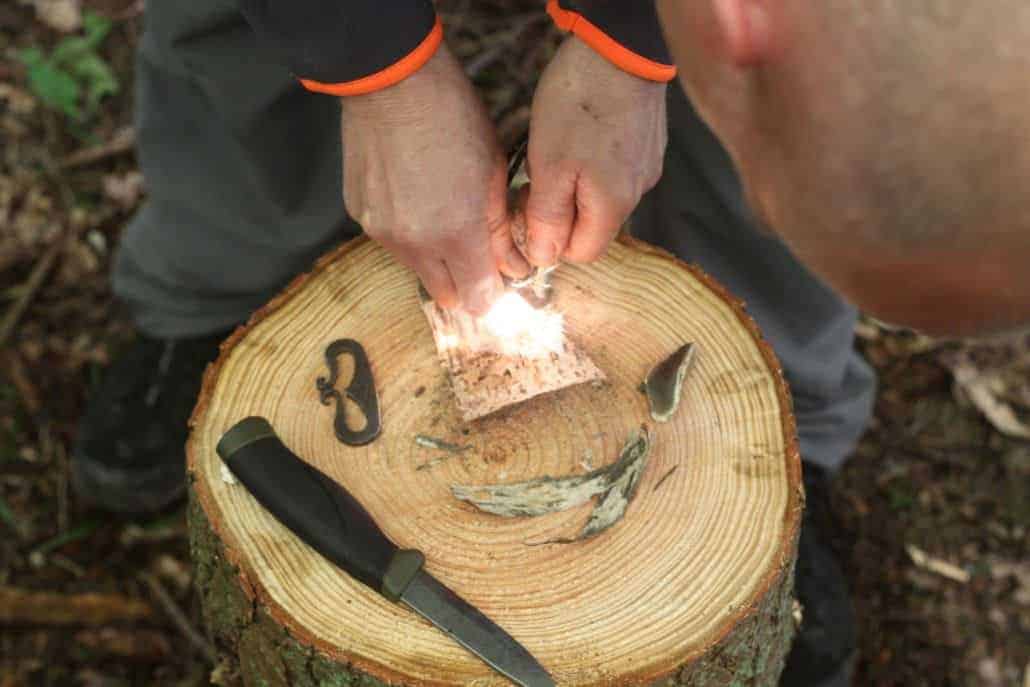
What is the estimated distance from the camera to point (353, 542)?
161 cm

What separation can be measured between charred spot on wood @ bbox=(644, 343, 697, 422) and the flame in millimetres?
193

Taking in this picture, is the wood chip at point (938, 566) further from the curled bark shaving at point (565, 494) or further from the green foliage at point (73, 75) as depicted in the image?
the green foliage at point (73, 75)

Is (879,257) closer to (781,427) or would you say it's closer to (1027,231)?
(1027,231)

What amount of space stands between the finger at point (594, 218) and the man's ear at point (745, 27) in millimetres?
790

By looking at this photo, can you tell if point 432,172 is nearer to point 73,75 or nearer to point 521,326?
point 521,326

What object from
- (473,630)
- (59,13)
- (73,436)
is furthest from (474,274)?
(59,13)

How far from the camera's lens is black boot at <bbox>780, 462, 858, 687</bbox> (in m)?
2.63

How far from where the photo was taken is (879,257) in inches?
38.1

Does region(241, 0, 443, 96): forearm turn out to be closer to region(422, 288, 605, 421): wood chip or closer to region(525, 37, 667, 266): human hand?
region(525, 37, 667, 266): human hand

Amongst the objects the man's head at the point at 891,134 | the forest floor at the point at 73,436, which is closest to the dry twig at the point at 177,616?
the forest floor at the point at 73,436

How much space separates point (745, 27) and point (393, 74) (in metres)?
0.84

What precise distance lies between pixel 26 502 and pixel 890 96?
276 cm

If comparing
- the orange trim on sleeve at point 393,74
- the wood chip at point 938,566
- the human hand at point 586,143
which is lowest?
the wood chip at point 938,566

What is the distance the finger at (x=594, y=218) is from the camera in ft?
5.81
